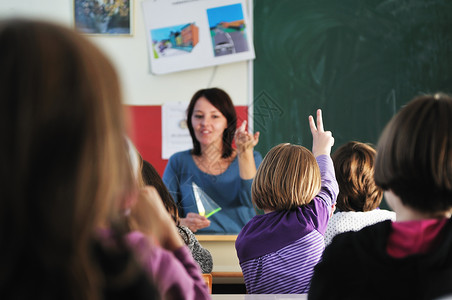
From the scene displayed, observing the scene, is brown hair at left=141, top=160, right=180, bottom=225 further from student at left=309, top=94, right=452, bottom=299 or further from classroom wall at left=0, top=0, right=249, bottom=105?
classroom wall at left=0, top=0, right=249, bottom=105

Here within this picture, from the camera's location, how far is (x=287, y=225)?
1.74m

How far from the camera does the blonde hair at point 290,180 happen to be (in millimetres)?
1757

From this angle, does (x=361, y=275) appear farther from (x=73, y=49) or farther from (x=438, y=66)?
(x=438, y=66)

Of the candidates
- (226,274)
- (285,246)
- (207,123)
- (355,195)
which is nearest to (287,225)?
(285,246)

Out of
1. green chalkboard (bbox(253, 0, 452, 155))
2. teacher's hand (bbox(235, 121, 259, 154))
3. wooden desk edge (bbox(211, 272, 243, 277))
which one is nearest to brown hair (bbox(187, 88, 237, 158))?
teacher's hand (bbox(235, 121, 259, 154))

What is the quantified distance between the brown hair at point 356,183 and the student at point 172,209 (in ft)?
2.10

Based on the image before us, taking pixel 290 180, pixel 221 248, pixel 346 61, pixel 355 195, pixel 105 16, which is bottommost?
pixel 221 248

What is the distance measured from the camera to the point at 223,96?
3.46m

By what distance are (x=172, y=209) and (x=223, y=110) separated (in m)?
1.59

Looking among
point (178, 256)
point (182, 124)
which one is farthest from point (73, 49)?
point (182, 124)

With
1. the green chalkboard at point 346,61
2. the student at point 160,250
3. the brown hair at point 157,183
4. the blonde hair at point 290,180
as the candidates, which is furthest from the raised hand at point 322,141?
the green chalkboard at point 346,61

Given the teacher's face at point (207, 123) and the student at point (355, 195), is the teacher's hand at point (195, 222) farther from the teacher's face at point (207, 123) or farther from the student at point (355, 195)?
the student at point (355, 195)

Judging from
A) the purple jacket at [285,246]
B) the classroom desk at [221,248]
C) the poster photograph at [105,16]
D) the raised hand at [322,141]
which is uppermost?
the poster photograph at [105,16]

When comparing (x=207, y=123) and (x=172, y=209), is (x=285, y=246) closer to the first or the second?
(x=172, y=209)
